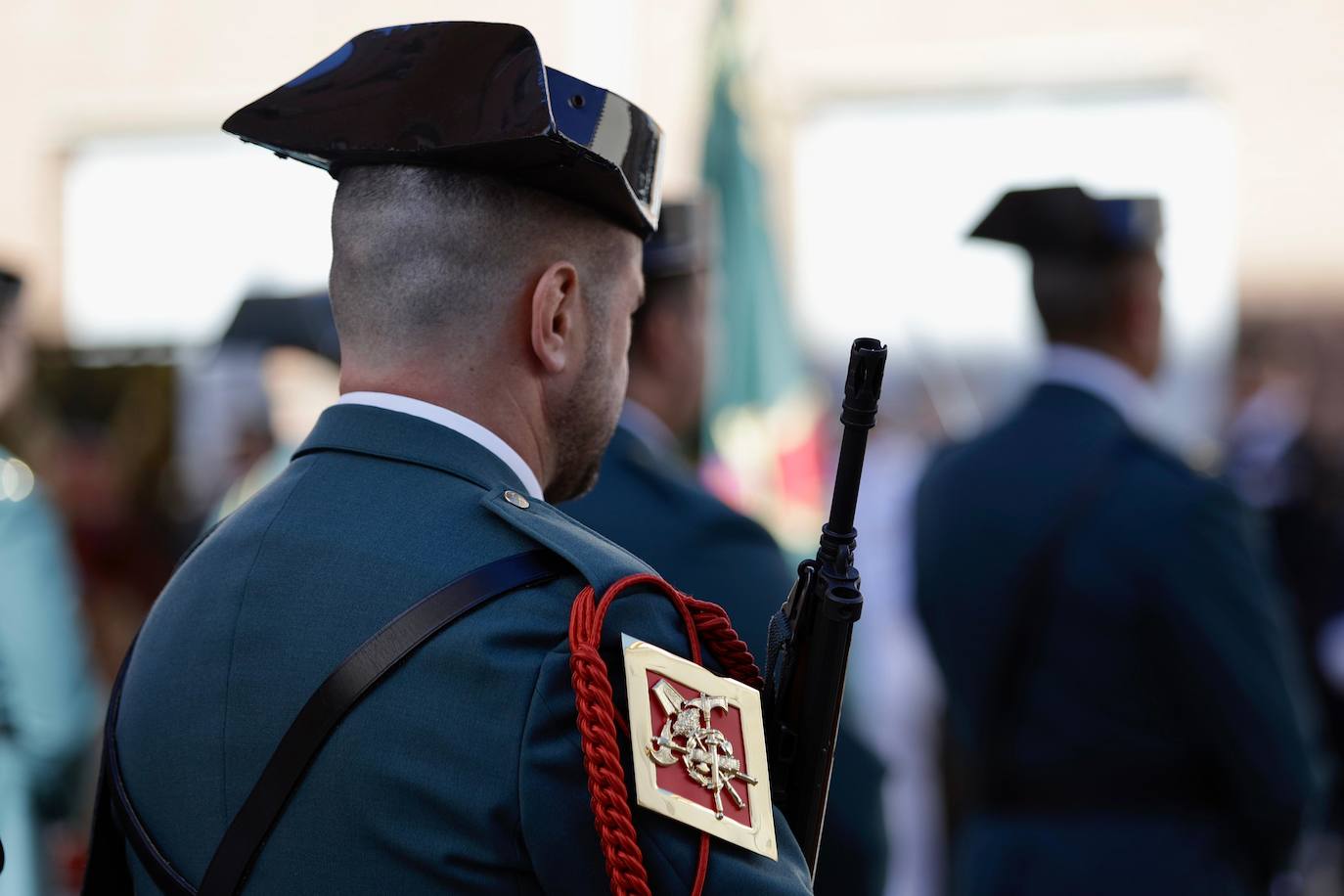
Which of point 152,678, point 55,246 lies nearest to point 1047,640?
point 152,678

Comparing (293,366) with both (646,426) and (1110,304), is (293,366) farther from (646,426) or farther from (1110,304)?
(1110,304)

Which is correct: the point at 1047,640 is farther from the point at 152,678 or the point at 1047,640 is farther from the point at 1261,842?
the point at 152,678

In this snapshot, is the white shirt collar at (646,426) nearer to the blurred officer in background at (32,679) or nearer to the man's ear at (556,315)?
the man's ear at (556,315)

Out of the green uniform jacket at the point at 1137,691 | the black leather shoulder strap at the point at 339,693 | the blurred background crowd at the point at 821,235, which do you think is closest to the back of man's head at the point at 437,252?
the black leather shoulder strap at the point at 339,693

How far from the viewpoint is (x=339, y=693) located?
49.6 inches

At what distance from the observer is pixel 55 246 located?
11.1 m

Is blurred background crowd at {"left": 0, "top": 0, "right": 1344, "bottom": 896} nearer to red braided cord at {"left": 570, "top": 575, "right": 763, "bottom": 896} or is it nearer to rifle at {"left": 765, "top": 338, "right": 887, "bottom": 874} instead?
rifle at {"left": 765, "top": 338, "right": 887, "bottom": 874}

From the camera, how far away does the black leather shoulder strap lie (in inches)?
49.6

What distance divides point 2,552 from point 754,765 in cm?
229

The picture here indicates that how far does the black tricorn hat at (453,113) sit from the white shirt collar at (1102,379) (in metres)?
1.70

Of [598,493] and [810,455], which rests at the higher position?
[598,493]

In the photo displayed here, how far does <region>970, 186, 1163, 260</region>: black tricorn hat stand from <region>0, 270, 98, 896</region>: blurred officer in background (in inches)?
82.7

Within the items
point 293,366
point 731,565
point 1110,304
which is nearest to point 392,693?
point 731,565

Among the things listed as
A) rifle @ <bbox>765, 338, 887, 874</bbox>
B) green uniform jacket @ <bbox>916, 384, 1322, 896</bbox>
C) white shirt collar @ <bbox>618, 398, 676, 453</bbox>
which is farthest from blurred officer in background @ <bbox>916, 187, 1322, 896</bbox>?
rifle @ <bbox>765, 338, 887, 874</bbox>
